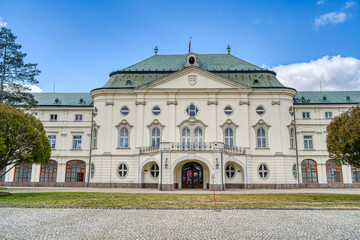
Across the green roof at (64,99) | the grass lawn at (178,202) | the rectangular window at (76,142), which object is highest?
the green roof at (64,99)

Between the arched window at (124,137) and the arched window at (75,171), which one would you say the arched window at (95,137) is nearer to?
the arched window at (75,171)

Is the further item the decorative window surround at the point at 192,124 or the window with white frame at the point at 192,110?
the window with white frame at the point at 192,110

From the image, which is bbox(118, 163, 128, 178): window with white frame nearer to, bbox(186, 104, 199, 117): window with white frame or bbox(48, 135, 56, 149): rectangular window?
bbox(186, 104, 199, 117): window with white frame

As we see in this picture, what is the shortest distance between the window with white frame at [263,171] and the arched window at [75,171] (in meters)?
20.0

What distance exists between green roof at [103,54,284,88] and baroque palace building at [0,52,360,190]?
0.12 m

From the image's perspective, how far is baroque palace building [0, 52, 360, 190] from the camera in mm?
32906

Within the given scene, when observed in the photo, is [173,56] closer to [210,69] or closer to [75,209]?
[210,69]

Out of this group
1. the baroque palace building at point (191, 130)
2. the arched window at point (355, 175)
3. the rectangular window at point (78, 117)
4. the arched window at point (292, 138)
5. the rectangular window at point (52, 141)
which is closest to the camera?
the baroque palace building at point (191, 130)

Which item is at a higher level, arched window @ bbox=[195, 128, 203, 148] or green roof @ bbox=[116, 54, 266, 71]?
green roof @ bbox=[116, 54, 266, 71]

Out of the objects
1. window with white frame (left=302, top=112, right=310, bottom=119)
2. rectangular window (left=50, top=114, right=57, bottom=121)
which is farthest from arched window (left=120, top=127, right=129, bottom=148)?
window with white frame (left=302, top=112, right=310, bottom=119)

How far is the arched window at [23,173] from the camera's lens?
36084 millimetres

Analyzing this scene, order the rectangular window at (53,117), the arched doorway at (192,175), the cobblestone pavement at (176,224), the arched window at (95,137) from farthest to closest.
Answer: the rectangular window at (53,117) < the arched window at (95,137) < the arched doorway at (192,175) < the cobblestone pavement at (176,224)

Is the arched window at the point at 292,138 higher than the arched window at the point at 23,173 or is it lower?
higher

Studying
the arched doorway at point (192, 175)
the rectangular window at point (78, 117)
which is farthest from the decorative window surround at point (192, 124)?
the rectangular window at point (78, 117)
